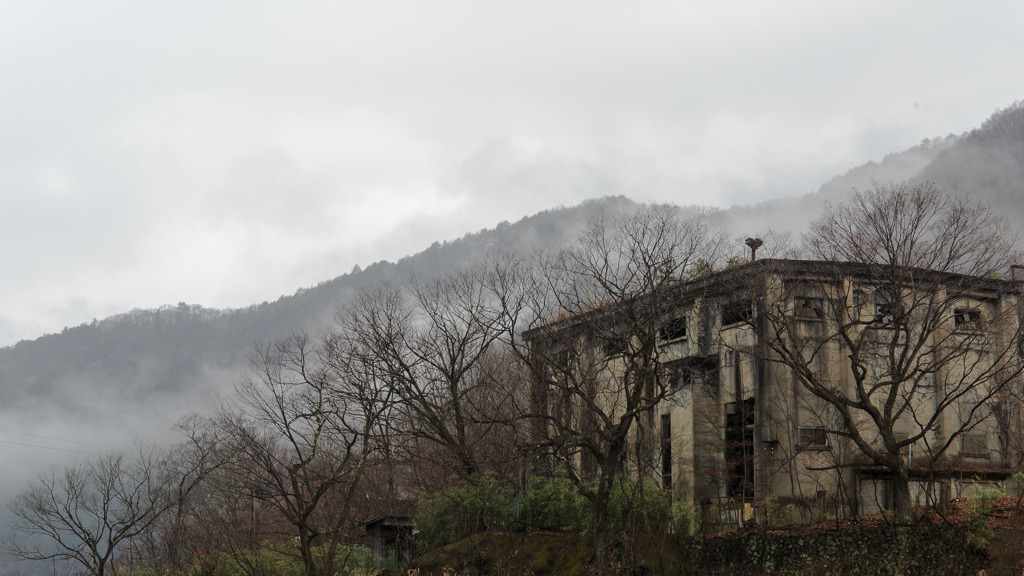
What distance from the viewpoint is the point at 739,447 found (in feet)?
109

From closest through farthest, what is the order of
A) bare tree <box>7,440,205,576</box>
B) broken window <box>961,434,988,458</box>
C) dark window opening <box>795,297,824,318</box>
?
dark window opening <box>795,297,824,318</box>, broken window <box>961,434,988,458</box>, bare tree <box>7,440,205,576</box>

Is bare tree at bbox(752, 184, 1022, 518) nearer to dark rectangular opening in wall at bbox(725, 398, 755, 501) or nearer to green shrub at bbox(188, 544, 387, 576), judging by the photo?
dark rectangular opening in wall at bbox(725, 398, 755, 501)

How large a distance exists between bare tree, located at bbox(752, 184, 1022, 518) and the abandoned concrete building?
124 mm

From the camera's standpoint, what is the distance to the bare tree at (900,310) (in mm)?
22781

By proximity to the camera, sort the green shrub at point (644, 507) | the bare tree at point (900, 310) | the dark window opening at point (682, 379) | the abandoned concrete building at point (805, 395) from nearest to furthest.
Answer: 1. the bare tree at point (900, 310)
2. the green shrub at point (644, 507)
3. the abandoned concrete building at point (805, 395)
4. the dark window opening at point (682, 379)

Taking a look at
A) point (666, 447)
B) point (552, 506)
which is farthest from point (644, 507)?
point (666, 447)

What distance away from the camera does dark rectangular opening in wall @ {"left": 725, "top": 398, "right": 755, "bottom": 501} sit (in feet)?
105

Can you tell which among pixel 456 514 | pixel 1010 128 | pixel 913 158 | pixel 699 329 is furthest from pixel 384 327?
pixel 913 158

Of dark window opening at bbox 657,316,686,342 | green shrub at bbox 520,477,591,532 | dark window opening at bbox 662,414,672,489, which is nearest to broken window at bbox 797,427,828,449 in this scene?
dark window opening at bbox 662,414,672,489

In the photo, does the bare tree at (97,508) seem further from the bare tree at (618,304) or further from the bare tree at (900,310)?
the bare tree at (900,310)

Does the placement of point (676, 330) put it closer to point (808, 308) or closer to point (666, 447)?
point (666, 447)

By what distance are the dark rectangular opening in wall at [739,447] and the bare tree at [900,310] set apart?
238 centimetres

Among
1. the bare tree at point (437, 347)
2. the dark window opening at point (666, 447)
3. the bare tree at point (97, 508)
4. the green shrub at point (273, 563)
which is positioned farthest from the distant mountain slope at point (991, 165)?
the green shrub at point (273, 563)

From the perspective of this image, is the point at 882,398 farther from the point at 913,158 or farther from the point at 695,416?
the point at 913,158
